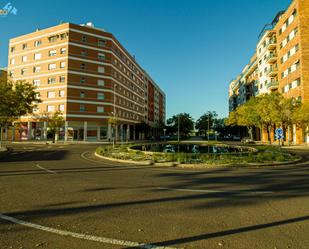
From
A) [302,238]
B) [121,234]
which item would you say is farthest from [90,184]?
[302,238]

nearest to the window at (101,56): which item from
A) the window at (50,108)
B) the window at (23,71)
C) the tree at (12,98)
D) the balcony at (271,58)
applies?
the window at (50,108)

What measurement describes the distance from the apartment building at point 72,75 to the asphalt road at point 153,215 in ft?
110

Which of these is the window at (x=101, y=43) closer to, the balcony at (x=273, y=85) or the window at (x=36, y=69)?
the window at (x=36, y=69)

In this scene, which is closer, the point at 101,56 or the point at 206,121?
the point at 101,56

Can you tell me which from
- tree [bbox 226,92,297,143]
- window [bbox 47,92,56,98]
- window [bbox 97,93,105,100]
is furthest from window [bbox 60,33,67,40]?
tree [bbox 226,92,297,143]

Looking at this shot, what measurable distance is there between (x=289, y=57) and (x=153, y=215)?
43.3 metres

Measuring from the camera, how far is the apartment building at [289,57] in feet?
104

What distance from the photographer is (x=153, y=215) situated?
13.6ft

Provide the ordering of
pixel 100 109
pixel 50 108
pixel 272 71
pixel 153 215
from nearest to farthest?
pixel 153 215 < pixel 50 108 < pixel 272 71 < pixel 100 109

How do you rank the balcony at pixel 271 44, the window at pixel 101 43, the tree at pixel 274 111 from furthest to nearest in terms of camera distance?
1. the window at pixel 101 43
2. the balcony at pixel 271 44
3. the tree at pixel 274 111

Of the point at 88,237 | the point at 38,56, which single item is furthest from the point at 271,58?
the point at 38,56

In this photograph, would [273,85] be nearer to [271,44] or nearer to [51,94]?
[271,44]

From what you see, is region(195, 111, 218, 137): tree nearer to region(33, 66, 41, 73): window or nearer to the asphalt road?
region(33, 66, 41, 73): window

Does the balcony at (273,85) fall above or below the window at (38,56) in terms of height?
below
